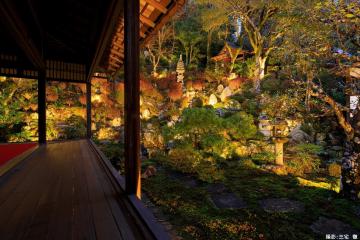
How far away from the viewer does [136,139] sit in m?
2.38

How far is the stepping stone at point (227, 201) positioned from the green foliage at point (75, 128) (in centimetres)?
813

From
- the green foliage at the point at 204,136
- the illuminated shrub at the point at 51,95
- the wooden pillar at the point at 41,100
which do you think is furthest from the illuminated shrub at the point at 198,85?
the wooden pillar at the point at 41,100

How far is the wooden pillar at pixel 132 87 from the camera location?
91.8 inches

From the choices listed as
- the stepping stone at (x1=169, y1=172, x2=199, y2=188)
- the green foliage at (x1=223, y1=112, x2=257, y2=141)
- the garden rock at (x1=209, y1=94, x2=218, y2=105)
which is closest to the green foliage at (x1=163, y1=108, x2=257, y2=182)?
the green foliage at (x1=223, y1=112, x2=257, y2=141)

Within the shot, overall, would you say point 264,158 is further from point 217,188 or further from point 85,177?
point 85,177

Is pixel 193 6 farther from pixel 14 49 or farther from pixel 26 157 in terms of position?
pixel 26 157

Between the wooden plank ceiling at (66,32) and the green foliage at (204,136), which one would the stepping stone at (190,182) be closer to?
the green foliage at (204,136)

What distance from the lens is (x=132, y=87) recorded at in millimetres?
2346

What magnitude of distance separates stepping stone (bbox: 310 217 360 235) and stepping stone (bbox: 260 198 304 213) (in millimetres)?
460

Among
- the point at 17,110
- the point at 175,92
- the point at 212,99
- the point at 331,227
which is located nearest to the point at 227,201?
the point at 331,227

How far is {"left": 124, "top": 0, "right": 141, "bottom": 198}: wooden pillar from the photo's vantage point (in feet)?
7.65

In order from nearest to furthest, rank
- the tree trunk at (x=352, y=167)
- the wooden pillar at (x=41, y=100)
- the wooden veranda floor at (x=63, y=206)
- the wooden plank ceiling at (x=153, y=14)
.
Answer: the wooden veranda floor at (x=63, y=206) → the wooden plank ceiling at (x=153, y=14) → the tree trunk at (x=352, y=167) → the wooden pillar at (x=41, y=100)

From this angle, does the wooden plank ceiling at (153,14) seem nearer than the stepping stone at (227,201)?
Yes

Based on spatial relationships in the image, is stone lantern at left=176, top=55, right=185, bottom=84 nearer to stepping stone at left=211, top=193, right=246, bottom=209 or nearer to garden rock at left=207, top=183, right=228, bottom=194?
garden rock at left=207, top=183, right=228, bottom=194
